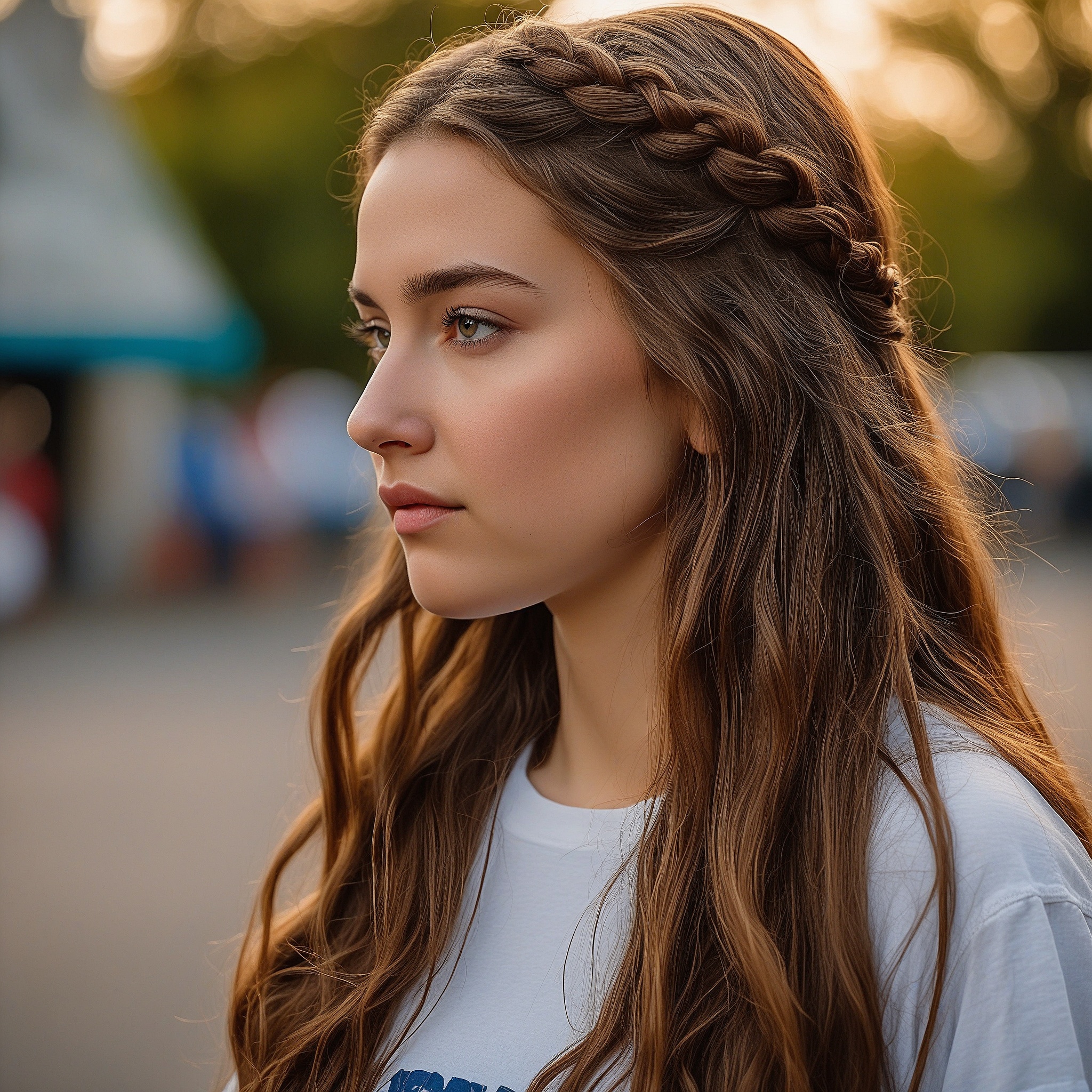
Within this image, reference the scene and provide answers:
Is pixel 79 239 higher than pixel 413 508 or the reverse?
higher

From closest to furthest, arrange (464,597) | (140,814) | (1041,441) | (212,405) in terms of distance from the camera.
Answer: (464,597) < (140,814) < (1041,441) < (212,405)

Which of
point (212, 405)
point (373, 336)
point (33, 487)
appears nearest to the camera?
point (373, 336)

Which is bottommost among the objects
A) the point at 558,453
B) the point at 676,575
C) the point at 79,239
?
the point at 676,575

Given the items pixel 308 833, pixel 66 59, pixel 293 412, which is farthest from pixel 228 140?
pixel 308 833

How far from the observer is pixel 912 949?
154 cm

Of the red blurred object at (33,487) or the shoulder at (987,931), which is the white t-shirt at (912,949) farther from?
the red blurred object at (33,487)

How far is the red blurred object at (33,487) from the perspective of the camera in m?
14.2

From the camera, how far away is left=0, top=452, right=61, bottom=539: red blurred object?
14172mm

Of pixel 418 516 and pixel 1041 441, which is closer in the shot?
pixel 418 516

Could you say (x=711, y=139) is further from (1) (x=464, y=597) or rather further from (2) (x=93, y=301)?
(2) (x=93, y=301)

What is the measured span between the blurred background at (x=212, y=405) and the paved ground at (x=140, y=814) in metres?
0.02

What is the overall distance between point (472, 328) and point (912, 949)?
1.09m


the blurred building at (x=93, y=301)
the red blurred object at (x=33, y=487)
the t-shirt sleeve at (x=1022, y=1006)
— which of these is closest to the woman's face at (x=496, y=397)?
the t-shirt sleeve at (x=1022, y=1006)

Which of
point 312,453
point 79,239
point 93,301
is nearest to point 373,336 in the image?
point 93,301
